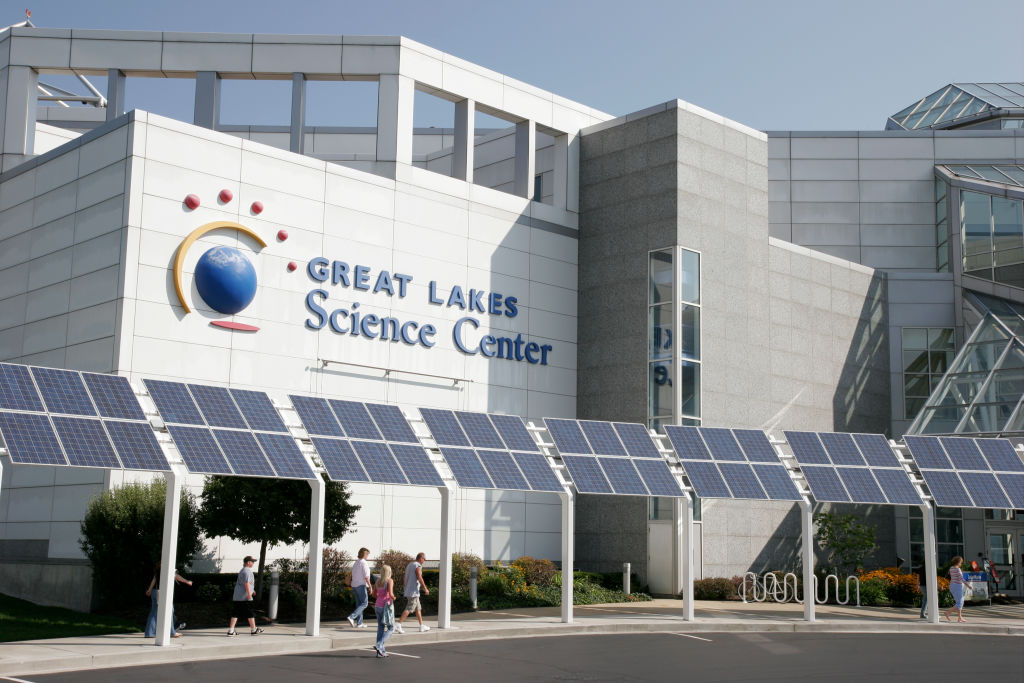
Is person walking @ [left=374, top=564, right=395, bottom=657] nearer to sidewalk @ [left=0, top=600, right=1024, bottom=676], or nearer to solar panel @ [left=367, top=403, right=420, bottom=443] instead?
sidewalk @ [left=0, top=600, right=1024, bottom=676]

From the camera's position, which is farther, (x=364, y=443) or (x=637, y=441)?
(x=637, y=441)

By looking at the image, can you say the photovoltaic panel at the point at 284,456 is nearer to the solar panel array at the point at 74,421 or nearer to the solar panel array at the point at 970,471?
the solar panel array at the point at 74,421

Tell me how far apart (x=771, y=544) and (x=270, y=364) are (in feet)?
55.4

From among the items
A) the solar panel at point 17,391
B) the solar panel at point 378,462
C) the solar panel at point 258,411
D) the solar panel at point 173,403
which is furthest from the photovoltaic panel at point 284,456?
the solar panel at point 17,391

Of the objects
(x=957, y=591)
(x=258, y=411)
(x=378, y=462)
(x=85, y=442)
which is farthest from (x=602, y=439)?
(x=85, y=442)

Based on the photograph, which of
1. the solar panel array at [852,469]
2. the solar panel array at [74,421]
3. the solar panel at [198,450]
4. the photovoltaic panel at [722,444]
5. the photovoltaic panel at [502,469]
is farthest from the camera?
the photovoltaic panel at [722,444]

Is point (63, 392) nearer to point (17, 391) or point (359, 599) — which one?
point (17, 391)

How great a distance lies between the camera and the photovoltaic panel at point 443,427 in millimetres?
23500

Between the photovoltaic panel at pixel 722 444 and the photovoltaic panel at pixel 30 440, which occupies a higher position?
the photovoltaic panel at pixel 722 444

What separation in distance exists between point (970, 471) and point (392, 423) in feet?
49.8

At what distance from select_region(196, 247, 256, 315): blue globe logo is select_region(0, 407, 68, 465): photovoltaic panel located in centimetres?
986

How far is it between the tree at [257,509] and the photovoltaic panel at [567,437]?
18.7 feet

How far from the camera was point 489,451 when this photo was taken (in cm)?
2389

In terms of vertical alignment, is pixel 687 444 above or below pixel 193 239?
below
